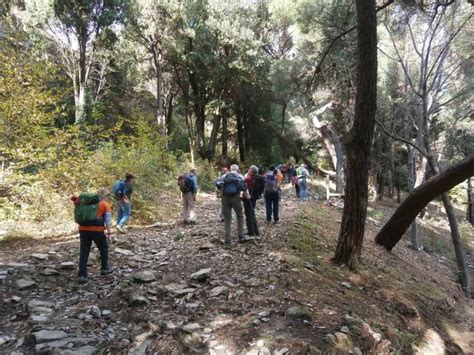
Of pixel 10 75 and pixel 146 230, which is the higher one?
pixel 10 75

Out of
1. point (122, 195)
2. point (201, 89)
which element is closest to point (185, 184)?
point (122, 195)

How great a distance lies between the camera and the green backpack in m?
6.35

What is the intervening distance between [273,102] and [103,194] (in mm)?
22055

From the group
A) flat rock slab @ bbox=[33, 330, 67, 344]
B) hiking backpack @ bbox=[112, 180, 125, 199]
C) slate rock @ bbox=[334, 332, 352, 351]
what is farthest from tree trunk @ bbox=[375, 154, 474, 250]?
flat rock slab @ bbox=[33, 330, 67, 344]

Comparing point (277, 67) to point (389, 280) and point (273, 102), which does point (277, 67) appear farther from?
point (389, 280)

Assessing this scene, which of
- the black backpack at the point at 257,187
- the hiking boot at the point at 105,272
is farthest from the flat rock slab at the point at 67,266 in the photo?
the black backpack at the point at 257,187

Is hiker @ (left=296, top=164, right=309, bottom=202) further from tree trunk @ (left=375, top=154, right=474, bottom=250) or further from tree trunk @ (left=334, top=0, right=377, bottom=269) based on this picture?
tree trunk @ (left=334, top=0, right=377, bottom=269)

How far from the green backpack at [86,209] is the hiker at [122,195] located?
3.25 metres

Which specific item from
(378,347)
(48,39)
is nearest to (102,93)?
(48,39)

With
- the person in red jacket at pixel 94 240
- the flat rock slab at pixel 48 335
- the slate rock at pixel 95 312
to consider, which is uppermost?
the person in red jacket at pixel 94 240

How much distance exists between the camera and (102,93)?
25.6 metres

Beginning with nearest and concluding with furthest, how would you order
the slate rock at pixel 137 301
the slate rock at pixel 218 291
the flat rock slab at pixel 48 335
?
the flat rock slab at pixel 48 335, the slate rock at pixel 137 301, the slate rock at pixel 218 291

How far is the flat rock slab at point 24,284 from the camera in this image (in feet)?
19.6

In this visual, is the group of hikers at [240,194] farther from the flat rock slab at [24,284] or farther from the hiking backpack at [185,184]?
the flat rock slab at [24,284]
